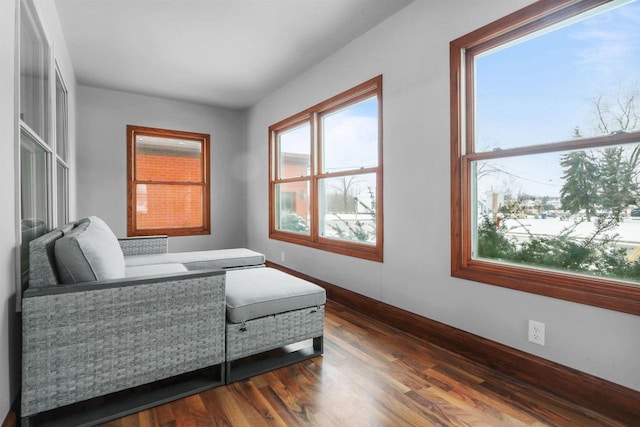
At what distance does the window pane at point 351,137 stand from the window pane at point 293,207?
56 centimetres

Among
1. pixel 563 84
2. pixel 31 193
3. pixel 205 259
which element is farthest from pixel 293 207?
pixel 563 84

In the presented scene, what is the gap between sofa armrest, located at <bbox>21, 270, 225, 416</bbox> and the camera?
1.44 m

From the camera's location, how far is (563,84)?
183 cm

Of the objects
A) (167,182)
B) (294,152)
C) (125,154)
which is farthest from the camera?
(167,182)

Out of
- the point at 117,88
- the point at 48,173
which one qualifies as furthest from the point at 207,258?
the point at 117,88

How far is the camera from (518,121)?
204 centimetres

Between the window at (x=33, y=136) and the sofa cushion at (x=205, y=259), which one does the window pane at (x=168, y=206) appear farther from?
the window at (x=33, y=136)

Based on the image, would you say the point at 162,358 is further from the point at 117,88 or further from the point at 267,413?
the point at 117,88

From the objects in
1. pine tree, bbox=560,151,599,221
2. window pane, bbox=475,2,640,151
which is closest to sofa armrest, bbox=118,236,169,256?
window pane, bbox=475,2,640,151

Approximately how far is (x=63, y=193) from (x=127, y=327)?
2.47m

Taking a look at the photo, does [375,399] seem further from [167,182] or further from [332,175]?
[167,182]

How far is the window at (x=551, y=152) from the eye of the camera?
5.35 feet

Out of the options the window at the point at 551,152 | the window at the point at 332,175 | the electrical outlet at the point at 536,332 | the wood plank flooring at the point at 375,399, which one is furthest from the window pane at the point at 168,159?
the electrical outlet at the point at 536,332

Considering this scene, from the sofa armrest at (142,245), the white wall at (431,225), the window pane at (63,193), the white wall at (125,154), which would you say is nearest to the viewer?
the white wall at (431,225)
